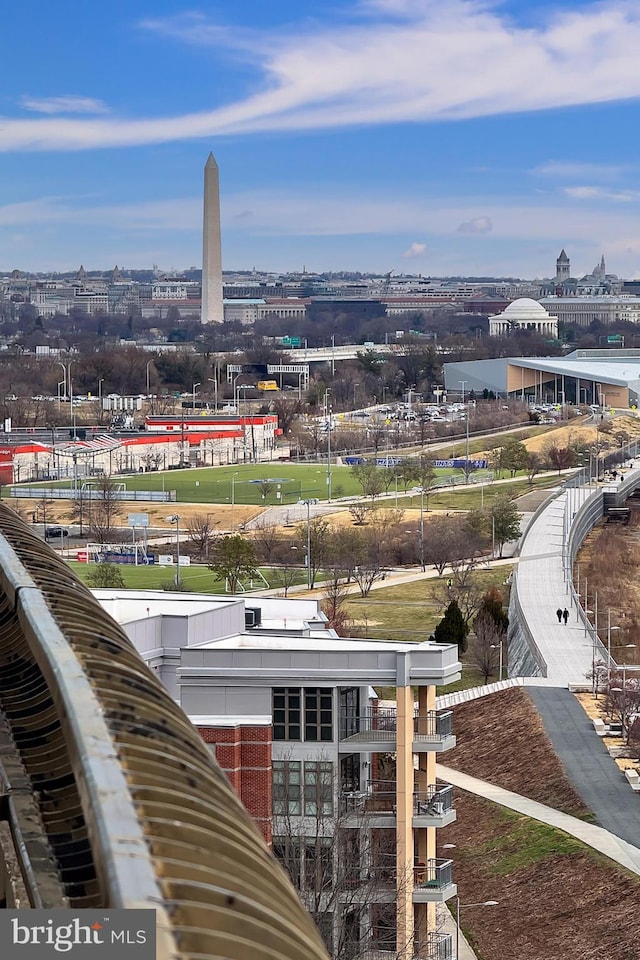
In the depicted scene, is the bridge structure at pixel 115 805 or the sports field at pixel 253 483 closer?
the bridge structure at pixel 115 805

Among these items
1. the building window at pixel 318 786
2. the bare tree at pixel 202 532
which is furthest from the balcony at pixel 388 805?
the bare tree at pixel 202 532

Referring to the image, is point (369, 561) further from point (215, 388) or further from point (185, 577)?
point (215, 388)

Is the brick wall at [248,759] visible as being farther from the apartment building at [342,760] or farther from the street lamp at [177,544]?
the street lamp at [177,544]

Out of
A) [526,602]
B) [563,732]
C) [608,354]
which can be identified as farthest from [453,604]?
[608,354]

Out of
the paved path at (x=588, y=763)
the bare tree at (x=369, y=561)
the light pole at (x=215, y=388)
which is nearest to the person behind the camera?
the paved path at (x=588, y=763)

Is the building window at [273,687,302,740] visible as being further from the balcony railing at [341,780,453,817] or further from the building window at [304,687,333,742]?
the balcony railing at [341,780,453,817]

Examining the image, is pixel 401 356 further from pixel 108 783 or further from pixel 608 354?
pixel 108 783

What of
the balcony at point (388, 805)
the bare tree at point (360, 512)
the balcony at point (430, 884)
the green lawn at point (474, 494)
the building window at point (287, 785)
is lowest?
the green lawn at point (474, 494)

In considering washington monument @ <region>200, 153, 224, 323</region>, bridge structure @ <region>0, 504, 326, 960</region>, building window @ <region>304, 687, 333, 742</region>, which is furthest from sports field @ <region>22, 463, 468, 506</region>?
washington monument @ <region>200, 153, 224, 323</region>
